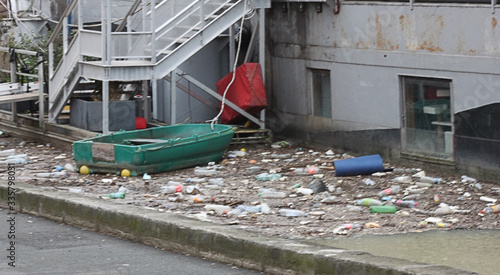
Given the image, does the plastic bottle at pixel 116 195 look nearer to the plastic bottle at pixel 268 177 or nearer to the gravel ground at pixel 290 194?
the gravel ground at pixel 290 194

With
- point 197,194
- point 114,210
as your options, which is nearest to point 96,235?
point 114,210

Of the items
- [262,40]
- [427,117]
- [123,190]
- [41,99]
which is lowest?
[123,190]

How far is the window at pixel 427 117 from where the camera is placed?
41.8ft

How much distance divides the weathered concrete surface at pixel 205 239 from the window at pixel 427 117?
5.30 metres

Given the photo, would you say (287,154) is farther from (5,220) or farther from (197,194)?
(5,220)

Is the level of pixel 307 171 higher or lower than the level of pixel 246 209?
higher

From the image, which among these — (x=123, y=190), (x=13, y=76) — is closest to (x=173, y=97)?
(x=13, y=76)

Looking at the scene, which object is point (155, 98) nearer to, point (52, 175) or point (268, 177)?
point (52, 175)

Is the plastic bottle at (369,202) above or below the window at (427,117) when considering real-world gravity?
below

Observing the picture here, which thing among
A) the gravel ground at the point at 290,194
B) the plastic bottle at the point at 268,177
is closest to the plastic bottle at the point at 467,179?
the gravel ground at the point at 290,194

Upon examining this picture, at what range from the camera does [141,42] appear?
14875 mm

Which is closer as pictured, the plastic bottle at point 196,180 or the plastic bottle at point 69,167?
the plastic bottle at point 196,180

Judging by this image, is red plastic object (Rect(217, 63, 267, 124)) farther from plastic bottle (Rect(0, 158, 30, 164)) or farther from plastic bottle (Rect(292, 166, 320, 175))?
plastic bottle (Rect(0, 158, 30, 164))

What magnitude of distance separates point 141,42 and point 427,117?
4.76m
